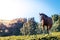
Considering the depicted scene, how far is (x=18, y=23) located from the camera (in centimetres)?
6675

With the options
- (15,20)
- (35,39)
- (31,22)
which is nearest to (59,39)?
(35,39)

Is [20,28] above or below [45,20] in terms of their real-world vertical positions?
below

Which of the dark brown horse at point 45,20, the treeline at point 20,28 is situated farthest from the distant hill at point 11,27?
the dark brown horse at point 45,20

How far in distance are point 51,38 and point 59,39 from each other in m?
0.42

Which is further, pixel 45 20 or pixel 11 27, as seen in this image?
pixel 11 27

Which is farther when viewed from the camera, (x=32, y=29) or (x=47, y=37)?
(x=32, y=29)

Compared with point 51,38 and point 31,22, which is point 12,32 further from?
point 51,38

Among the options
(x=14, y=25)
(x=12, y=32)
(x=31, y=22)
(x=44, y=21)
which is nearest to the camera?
(x=44, y=21)

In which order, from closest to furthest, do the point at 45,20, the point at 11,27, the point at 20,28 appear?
the point at 45,20, the point at 20,28, the point at 11,27

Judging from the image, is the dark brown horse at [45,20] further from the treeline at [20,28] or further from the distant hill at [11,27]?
the distant hill at [11,27]

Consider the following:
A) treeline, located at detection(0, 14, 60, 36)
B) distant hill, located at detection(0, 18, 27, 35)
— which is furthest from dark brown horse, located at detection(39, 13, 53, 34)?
distant hill, located at detection(0, 18, 27, 35)

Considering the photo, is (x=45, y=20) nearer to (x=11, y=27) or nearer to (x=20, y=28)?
(x=20, y=28)

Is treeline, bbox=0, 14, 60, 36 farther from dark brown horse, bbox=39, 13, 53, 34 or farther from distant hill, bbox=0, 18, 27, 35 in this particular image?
dark brown horse, bbox=39, 13, 53, 34

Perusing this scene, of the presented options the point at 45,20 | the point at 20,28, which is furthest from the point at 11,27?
the point at 45,20
